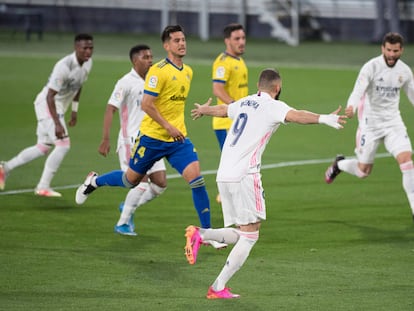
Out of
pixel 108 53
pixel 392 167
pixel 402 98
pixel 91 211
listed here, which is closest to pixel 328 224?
pixel 91 211

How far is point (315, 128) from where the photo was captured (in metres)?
22.6

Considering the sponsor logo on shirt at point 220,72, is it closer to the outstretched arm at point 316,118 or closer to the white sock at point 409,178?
the white sock at point 409,178

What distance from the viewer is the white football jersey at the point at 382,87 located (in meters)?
13.5

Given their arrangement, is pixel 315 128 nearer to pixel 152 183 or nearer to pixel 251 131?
pixel 152 183

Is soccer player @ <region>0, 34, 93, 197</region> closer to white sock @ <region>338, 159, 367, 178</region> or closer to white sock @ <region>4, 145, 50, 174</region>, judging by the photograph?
white sock @ <region>4, 145, 50, 174</region>

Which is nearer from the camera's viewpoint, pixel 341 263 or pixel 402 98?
pixel 341 263

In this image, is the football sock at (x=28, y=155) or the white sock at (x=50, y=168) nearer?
the white sock at (x=50, y=168)

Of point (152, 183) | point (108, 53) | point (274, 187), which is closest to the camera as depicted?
point (152, 183)

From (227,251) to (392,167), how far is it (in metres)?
6.73

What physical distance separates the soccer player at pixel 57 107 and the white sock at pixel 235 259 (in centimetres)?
567

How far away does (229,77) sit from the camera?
1470cm

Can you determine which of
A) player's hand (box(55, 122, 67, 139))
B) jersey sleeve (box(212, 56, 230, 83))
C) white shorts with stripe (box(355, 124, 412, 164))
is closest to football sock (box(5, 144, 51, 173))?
player's hand (box(55, 122, 67, 139))

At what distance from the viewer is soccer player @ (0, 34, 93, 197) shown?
14.7 m

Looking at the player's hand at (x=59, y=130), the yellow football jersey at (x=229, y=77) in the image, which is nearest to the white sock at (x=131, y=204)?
the yellow football jersey at (x=229, y=77)
